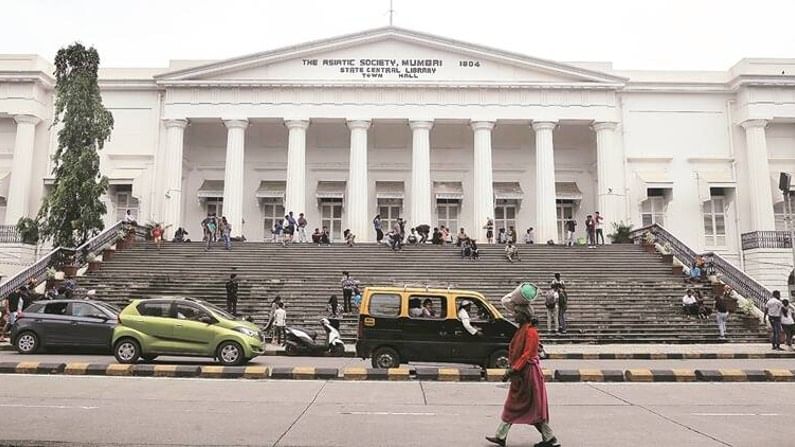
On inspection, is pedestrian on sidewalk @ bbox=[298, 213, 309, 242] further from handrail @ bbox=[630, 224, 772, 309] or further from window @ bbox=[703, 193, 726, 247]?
window @ bbox=[703, 193, 726, 247]

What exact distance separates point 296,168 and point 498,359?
852 inches

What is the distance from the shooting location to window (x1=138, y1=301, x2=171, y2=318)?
13.5 meters

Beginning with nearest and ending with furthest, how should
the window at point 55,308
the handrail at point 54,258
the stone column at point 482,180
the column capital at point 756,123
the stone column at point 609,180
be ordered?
the window at point 55,308, the handrail at point 54,258, the stone column at point 482,180, the stone column at point 609,180, the column capital at point 756,123

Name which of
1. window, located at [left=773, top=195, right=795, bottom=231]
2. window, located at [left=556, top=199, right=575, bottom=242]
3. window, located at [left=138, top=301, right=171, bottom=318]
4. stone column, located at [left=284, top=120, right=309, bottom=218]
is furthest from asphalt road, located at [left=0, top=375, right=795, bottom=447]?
window, located at [left=773, top=195, right=795, bottom=231]

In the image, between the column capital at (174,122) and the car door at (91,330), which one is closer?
the car door at (91,330)

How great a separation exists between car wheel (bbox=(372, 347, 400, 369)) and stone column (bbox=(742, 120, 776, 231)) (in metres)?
27.0

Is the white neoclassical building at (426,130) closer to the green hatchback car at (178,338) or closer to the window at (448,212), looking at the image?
the window at (448,212)

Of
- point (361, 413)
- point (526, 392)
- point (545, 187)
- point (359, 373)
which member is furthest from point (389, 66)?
point (526, 392)

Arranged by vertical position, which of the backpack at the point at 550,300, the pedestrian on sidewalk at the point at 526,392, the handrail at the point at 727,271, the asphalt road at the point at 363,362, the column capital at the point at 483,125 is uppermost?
the column capital at the point at 483,125

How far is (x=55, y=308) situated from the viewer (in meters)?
15.8

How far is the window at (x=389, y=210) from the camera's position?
3600 centimetres

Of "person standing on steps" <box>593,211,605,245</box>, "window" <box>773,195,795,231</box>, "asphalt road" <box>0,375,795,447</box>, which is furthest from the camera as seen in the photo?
"window" <box>773,195,795,231</box>

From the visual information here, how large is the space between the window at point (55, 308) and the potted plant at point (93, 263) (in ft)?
27.7

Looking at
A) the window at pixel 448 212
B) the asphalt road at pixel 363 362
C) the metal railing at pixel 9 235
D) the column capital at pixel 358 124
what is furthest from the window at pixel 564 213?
the metal railing at pixel 9 235
